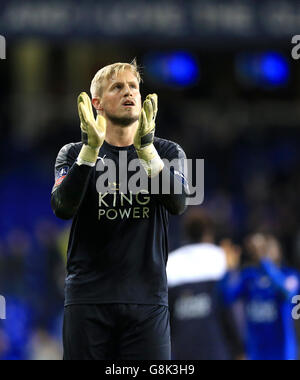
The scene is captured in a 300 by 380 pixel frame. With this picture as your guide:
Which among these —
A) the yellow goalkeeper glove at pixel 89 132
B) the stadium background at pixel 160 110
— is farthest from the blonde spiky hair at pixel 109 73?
the stadium background at pixel 160 110

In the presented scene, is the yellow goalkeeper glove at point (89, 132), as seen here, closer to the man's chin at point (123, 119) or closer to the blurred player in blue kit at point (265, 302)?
the man's chin at point (123, 119)

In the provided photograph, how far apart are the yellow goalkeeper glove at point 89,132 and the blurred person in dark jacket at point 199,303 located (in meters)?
3.01

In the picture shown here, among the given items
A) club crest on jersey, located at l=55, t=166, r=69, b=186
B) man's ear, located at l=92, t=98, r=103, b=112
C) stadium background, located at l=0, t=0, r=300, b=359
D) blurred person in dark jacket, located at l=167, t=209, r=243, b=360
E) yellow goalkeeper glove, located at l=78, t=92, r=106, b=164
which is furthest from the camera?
stadium background, located at l=0, t=0, r=300, b=359

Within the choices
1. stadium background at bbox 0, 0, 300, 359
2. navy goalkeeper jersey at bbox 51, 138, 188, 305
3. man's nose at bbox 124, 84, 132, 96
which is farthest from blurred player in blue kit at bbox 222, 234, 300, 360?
man's nose at bbox 124, 84, 132, 96

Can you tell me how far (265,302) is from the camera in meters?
7.45

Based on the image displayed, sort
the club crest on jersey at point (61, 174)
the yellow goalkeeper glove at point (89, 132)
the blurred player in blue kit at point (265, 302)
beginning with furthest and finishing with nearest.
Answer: the blurred player in blue kit at point (265, 302) < the club crest on jersey at point (61, 174) < the yellow goalkeeper glove at point (89, 132)

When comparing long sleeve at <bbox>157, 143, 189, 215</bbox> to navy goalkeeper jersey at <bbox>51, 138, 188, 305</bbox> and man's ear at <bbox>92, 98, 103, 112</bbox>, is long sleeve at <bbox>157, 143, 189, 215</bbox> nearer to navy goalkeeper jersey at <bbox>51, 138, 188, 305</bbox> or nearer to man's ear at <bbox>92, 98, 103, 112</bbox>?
navy goalkeeper jersey at <bbox>51, 138, 188, 305</bbox>

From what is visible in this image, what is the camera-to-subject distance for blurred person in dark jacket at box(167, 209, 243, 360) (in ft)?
21.7

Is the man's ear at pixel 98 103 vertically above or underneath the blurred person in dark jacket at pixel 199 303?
above

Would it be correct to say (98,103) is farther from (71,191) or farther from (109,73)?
(71,191)

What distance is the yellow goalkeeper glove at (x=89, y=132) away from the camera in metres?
3.67

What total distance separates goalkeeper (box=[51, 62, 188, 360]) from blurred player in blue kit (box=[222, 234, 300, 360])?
11.5ft

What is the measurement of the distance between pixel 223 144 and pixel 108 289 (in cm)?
1378

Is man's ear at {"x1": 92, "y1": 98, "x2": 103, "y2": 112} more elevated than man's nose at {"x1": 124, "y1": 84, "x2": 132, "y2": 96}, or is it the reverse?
man's nose at {"x1": 124, "y1": 84, "x2": 132, "y2": 96}
